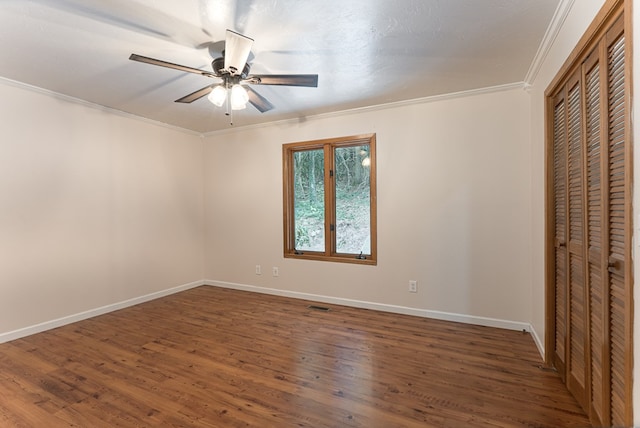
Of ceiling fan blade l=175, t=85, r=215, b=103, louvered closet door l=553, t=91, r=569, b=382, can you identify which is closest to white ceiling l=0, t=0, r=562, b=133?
ceiling fan blade l=175, t=85, r=215, b=103

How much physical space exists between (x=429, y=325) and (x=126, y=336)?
3.00 m

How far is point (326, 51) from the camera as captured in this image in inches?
93.5

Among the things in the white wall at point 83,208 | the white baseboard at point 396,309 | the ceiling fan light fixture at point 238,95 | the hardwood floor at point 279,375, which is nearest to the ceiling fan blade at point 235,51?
the ceiling fan light fixture at point 238,95

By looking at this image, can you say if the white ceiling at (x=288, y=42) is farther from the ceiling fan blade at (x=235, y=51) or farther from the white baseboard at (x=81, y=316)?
the white baseboard at (x=81, y=316)

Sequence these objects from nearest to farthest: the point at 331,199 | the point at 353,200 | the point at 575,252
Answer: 1. the point at 575,252
2. the point at 353,200
3. the point at 331,199

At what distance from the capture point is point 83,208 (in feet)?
11.3

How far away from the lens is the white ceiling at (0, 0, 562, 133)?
187 cm

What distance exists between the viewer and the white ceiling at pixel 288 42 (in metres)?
1.87

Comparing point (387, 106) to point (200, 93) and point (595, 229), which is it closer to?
point (200, 93)

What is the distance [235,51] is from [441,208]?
248 cm

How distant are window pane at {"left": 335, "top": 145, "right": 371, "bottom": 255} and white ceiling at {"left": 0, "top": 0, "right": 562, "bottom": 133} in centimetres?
80

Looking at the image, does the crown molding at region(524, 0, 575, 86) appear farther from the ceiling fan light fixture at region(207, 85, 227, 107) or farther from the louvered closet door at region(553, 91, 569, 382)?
the ceiling fan light fixture at region(207, 85, 227, 107)

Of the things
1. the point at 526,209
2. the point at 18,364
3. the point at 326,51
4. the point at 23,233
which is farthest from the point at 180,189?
the point at 526,209

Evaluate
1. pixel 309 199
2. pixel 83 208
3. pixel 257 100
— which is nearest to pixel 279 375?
pixel 257 100
